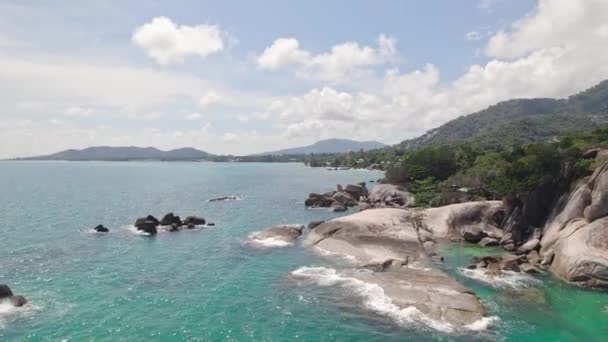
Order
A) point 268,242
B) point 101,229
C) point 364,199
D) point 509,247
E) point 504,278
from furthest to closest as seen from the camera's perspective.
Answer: point 364,199
point 101,229
point 268,242
point 509,247
point 504,278

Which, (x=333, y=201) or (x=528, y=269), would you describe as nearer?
(x=528, y=269)

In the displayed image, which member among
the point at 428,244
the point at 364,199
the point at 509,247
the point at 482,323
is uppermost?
the point at 364,199

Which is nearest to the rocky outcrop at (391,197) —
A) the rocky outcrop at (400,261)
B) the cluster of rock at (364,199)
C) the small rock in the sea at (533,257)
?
the cluster of rock at (364,199)

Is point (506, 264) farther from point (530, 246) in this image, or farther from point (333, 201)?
point (333, 201)

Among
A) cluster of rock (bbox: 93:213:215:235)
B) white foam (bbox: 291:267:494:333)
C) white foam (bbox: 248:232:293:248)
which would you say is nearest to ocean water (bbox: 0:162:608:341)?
white foam (bbox: 291:267:494:333)

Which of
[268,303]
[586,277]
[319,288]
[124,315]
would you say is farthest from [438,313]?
[124,315]

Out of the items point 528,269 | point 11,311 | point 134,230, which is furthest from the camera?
point 134,230

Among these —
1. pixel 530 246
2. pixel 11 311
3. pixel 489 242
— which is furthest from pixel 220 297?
pixel 530 246
